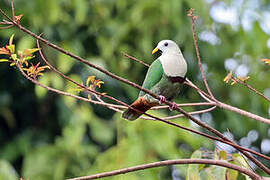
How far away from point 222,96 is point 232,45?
15.9 inches

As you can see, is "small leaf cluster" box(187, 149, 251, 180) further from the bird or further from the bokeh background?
the bokeh background

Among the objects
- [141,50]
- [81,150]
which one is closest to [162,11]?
[141,50]

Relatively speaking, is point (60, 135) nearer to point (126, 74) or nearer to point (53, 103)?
point (53, 103)

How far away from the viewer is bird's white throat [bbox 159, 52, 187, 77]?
1457mm

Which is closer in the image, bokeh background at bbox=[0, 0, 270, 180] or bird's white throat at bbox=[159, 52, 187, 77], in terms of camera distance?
bird's white throat at bbox=[159, 52, 187, 77]

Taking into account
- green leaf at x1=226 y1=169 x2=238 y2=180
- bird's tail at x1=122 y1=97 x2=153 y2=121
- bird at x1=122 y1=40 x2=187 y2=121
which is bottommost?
green leaf at x1=226 y1=169 x2=238 y2=180

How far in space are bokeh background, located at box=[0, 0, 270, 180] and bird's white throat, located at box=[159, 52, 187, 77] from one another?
1282 millimetres

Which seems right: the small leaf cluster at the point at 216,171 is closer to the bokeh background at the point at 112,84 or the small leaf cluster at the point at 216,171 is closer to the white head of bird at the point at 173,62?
the white head of bird at the point at 173,62

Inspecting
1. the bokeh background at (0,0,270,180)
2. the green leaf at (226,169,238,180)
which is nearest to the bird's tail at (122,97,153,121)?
the green leaf at (226,169,238,180)

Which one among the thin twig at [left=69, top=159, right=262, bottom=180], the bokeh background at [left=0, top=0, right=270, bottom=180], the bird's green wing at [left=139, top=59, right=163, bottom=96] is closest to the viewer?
the thin twig at [left=69, top=159, right=262, bottom=180]

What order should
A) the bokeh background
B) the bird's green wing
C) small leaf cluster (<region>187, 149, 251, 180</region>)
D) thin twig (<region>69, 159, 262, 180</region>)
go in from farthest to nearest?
the bokeh background, the bird's green wing, small leaf cluster (<region>187, 149, 251, 180</region>), thin twig (<region>69, 159, 262, 180</region>)

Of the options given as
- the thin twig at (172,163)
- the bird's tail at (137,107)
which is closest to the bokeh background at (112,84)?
the bird's tail at (137,107)

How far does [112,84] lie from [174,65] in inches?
76.2

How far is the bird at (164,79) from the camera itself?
1466 millimetres
